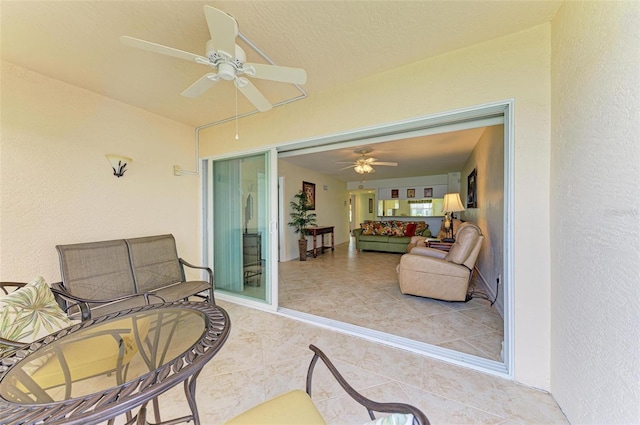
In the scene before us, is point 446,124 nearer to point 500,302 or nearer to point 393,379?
point 393,379

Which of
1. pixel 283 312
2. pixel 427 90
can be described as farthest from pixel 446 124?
pixel 283 312

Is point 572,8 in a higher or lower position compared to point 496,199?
higher

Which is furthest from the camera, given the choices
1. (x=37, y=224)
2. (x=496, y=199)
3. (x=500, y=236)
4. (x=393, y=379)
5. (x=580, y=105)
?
(x=496, y=199)

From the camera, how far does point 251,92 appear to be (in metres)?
1.73

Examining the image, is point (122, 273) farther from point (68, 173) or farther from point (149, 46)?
point (149, 46)

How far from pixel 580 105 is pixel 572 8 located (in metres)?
0.57

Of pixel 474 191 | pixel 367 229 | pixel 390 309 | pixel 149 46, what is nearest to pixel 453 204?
pixel 474 191

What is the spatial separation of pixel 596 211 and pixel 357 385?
165cm

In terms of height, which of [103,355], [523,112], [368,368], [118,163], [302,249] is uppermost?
[523,112]

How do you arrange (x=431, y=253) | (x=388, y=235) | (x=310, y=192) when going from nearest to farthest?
(x=431, y=253), (x=310, y=192), (x=388, y=235)

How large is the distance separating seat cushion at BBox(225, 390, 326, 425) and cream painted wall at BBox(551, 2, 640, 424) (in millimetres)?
1172

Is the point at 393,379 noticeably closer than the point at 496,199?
Yes

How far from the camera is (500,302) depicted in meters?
2.76

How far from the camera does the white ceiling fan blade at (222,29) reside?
43.0 inches
